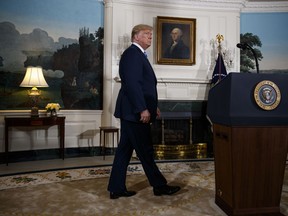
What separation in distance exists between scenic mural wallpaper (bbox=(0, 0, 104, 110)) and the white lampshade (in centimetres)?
44

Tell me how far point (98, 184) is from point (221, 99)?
1860mm

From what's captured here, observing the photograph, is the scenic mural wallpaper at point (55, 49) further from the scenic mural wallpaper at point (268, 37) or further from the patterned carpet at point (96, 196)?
the scenic mural wallpaper at point (268, 37)

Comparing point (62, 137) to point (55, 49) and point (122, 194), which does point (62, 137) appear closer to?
point (55, 49)

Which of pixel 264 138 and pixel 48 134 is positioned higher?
pixel 264 138

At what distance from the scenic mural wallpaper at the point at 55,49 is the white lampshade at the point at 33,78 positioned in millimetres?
438

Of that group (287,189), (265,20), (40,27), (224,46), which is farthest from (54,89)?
(265,20)

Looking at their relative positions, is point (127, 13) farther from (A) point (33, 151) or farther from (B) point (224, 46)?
(A) point (33, 151)

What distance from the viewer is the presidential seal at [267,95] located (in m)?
2.08

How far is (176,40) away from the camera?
20.8ft

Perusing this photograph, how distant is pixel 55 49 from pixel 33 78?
928 millimetres

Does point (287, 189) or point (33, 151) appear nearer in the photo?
point (287, 189)

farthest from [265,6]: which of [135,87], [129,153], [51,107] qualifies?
[129,153]

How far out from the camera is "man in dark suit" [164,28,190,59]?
632 centimetres

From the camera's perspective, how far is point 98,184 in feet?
11.1
